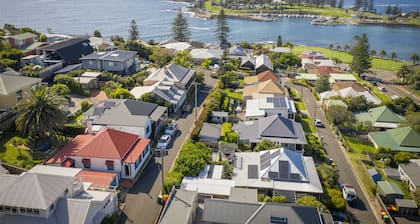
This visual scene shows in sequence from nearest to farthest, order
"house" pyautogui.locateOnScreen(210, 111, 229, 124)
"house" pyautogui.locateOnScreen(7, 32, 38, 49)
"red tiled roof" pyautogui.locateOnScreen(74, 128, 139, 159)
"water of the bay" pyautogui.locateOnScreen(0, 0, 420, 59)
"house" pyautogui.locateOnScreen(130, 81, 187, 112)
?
"red tiled roof" pyautogui.locateOnScreen(74, 128, 139, 159) → "house" pyautogui.locateOnScreen(210, 111, 229, 124) → "house" pyautogui.locateOnScreen(130, 81, 187, 112) → "house" pyautogui.locateOnScreen(7, 32, 38, 49) → "water of the bay" pyautogui.locateOnScreen(0, 0, 420, 59)

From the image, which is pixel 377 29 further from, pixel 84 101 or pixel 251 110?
pixel 84 101

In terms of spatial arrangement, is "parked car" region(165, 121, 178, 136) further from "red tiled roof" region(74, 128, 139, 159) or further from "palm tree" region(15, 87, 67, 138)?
"palm tree" region(15, 87, 67, 138)

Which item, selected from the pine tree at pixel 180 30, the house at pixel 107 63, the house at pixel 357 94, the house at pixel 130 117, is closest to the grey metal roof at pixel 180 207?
the house at pixel 130 117

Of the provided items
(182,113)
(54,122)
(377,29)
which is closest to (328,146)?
(182,113)

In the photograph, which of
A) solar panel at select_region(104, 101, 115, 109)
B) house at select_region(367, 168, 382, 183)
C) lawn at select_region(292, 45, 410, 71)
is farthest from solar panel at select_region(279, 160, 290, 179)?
lawn at select_region(292, 45, 410, 71)

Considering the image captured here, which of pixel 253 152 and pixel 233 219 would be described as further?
pixel 253 152

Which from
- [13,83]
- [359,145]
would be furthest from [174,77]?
[359,145]
